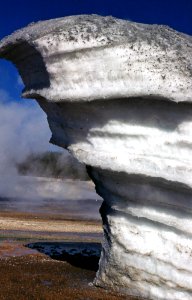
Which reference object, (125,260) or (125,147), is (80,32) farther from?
(125,260)

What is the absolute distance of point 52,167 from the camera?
229 feet

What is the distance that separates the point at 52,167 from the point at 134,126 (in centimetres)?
6125

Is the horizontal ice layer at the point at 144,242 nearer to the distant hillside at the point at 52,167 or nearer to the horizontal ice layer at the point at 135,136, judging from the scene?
the horizontal ice layer at the point at 135,136

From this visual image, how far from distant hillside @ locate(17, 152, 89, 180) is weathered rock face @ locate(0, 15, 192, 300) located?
5824cm

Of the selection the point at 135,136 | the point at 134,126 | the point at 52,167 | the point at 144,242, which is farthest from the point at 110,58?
the point at 52,167

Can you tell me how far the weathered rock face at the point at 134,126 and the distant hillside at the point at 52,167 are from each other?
58241mm

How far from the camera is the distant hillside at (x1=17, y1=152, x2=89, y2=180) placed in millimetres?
68350

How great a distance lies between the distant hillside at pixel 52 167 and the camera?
68.3 m

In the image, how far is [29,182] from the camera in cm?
6288

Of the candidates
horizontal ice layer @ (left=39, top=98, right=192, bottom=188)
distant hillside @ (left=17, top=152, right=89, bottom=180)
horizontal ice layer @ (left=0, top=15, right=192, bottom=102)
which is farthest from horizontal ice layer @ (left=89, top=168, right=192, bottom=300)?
distant hillside @ (left=17, top=152, right=89, bottom=180)

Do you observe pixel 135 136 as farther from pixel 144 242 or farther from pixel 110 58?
pixel 144 242

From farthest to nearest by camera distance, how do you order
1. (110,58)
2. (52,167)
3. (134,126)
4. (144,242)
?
(52,167), (144,242), (134,126), (110,58)

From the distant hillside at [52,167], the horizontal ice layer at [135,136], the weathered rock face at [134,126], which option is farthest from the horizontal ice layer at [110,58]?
the distant hillside at [52,167]

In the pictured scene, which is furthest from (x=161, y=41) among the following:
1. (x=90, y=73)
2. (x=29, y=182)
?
(x=29, y=182)
